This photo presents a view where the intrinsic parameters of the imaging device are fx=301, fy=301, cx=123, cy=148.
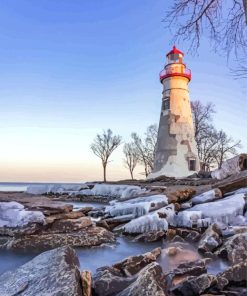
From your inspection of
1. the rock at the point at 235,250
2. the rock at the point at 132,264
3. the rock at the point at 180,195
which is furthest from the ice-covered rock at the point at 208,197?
the rock at the point at 132,264

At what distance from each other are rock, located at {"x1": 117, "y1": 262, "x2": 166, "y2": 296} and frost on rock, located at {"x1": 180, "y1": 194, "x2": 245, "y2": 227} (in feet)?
16.3

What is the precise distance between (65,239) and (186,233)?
318cm

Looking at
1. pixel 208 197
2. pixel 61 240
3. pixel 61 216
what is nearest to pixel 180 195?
pixel 208 197

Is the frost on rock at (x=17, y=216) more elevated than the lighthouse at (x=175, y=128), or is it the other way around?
the lighthouse at (x=175, y=128)

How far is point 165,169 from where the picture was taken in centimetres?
2680

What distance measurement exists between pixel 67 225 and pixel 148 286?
5.21 metres

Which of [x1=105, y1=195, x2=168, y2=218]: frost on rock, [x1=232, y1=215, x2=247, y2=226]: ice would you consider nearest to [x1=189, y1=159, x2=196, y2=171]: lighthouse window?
[x1=105, y1=195, x2=168, y2=218]: frost on rock

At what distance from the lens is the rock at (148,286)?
11.5 ft

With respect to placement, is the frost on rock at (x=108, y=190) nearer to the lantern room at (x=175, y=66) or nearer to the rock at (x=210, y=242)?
the lantern room at (x=175, y=66)

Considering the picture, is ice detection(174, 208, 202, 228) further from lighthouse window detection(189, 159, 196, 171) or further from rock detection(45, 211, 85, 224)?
lighthouse window detection(189, 159, 196, 171)

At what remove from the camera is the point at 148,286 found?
356cm

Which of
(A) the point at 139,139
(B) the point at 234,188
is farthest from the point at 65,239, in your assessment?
(A) the point at 139,139

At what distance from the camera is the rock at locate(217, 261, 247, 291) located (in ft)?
14.1

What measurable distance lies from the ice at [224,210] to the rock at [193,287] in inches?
180
